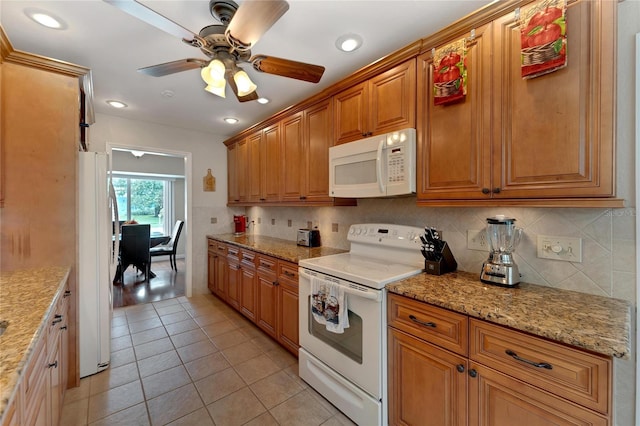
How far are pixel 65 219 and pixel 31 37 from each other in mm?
1229

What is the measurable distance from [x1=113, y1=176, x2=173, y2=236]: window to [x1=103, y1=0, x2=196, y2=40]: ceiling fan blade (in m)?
6.33

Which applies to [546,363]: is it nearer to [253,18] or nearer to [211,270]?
[253,18]

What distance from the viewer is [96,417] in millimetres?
1690

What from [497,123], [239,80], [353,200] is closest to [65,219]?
[239,80]

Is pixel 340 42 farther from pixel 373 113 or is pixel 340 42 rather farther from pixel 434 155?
pixel 434 155

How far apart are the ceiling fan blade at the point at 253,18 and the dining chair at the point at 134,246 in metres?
4.19

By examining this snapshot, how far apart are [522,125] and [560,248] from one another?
27.2 inches

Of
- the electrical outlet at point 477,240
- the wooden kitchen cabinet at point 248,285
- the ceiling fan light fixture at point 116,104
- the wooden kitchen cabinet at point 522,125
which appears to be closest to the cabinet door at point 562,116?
the wooden kitchen cabinet at point 522,125

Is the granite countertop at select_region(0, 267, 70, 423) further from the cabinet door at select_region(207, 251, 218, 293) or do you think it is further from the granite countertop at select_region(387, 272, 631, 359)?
the cabinet door at select_region(207, 251, 218, 293)

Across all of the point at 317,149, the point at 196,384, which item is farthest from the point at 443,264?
the point at 196,384

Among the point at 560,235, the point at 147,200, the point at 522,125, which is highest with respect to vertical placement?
the point at 522,125

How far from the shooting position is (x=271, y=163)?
10.3ft

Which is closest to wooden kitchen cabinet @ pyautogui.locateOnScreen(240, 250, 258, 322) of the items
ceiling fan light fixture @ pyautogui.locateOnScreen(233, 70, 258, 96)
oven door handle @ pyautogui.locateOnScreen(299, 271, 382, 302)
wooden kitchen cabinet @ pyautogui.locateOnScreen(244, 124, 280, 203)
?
wooden kitchen cabinet @ pyautogui.locateOnScreen(244, 124, 280, 203)

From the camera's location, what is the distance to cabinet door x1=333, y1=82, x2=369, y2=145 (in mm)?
2041
